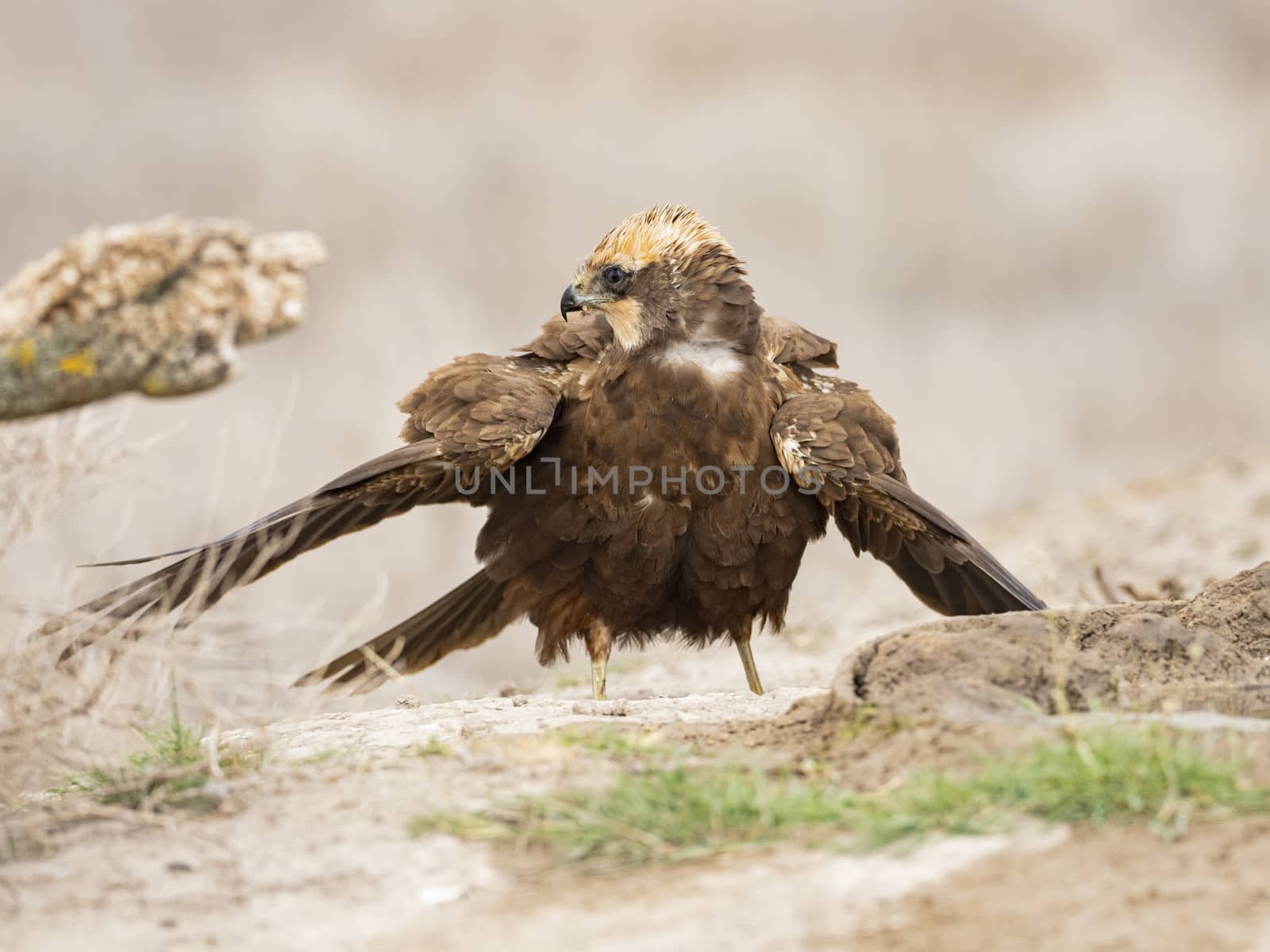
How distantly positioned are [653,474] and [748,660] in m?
0.91

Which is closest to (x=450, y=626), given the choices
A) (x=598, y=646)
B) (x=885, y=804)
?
(x=598, y=646)

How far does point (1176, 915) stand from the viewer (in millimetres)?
2529

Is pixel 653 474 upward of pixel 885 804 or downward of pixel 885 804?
upward

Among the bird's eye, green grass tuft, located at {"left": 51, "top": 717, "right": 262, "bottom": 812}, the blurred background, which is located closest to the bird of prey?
the bird's eye

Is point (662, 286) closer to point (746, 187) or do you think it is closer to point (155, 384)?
point (155, 384)

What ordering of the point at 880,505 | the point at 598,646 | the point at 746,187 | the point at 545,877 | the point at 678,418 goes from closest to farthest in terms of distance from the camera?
the point at 545,877 → the point at 880,505 → the point at 678,418 → the point at 598,646 → the point at 746,187

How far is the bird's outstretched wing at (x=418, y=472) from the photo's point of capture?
14.5 ft

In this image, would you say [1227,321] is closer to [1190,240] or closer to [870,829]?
[1190,240]

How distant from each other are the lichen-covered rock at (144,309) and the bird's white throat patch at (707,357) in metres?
1.27

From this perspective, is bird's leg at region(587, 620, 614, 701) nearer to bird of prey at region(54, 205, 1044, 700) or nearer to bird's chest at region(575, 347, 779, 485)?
bird of prey at region(54, 205, 1044, 700)

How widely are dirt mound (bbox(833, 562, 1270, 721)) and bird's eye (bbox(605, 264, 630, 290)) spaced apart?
1764 mm

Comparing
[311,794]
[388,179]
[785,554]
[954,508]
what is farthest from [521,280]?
[311,794]

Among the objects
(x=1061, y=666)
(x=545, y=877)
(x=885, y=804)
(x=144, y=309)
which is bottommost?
(x=545, y=877)

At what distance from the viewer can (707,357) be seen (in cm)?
500
